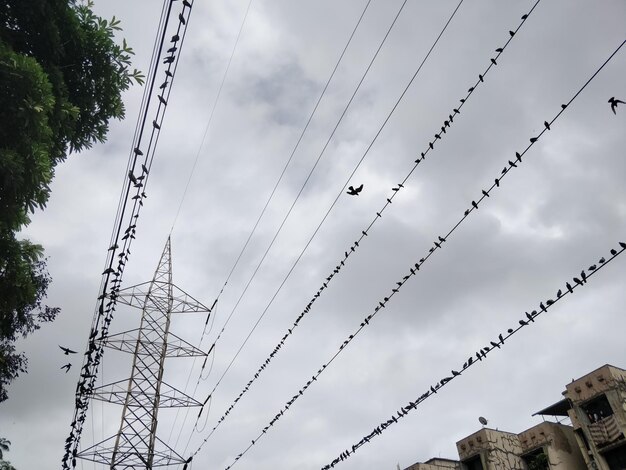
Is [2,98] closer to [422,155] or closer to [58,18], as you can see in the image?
[58,18]

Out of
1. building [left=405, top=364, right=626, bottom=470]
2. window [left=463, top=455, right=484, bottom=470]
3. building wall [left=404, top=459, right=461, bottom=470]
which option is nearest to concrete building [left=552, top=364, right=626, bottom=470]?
building [left=405, top=364, right=626, bottom=470]

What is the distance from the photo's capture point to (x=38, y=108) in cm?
1171

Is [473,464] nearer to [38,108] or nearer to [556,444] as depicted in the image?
[556,444]

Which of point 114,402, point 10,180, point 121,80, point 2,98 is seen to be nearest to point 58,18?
point 121,80

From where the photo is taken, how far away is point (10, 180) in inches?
456

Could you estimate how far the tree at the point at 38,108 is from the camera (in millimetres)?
11883

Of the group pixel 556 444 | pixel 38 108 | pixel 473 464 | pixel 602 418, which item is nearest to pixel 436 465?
pixel 473 464

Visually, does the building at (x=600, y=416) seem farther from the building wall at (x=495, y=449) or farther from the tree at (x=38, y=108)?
the tree at (x=38, y=108)

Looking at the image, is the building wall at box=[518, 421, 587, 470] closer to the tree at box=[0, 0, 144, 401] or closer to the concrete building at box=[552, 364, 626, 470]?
the concrete building at box=[552, 364, 626, 470]

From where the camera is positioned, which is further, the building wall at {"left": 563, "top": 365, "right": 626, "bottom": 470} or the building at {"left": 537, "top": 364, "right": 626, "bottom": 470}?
the building wall at {"left": 563, "top": 365, "right": 626, "bottom": 470}

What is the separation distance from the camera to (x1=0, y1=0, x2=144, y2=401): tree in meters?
11.9

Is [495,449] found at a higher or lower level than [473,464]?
higher

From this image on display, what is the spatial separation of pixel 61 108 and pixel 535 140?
11.9m

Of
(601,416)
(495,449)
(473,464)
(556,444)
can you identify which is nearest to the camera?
(601,416)
